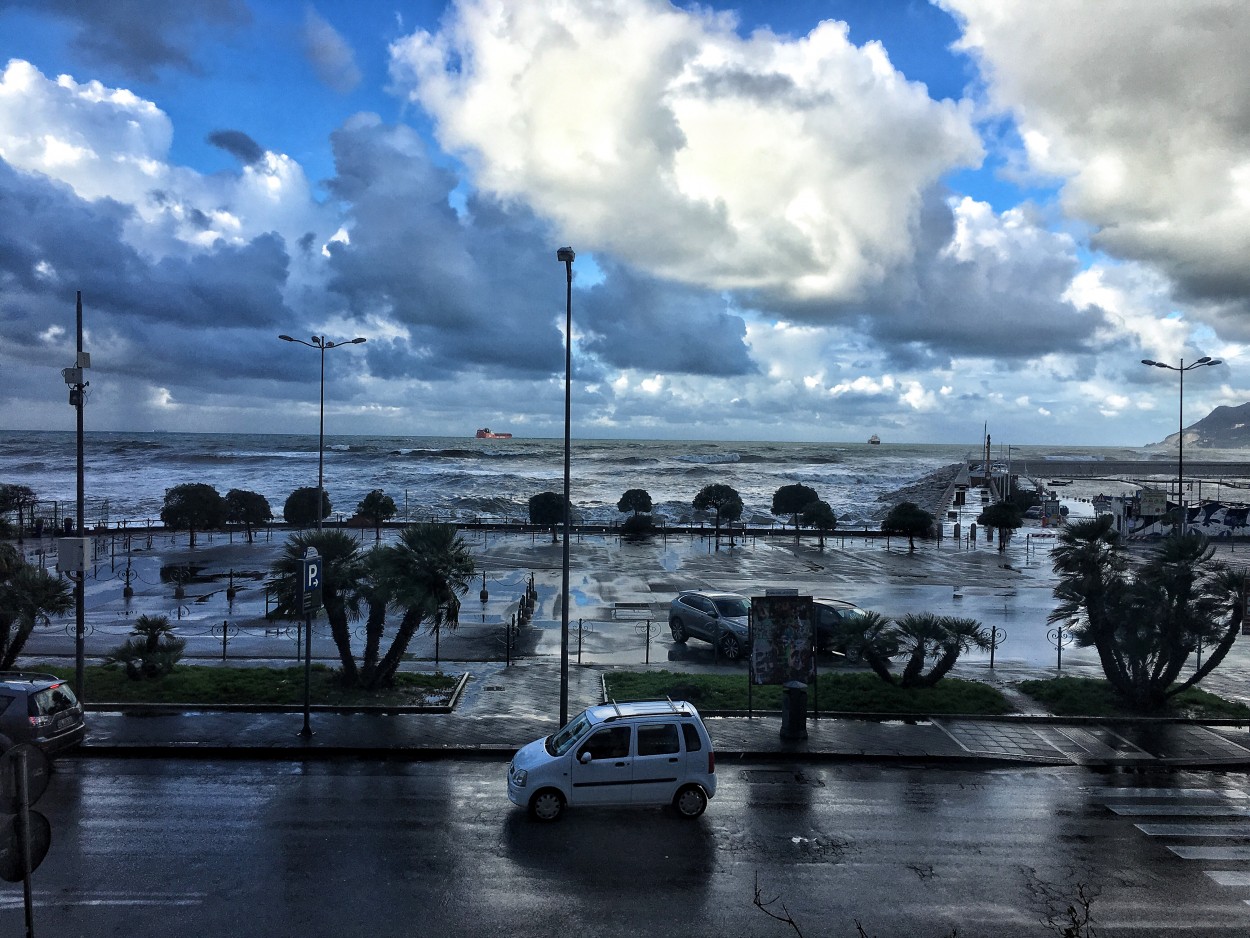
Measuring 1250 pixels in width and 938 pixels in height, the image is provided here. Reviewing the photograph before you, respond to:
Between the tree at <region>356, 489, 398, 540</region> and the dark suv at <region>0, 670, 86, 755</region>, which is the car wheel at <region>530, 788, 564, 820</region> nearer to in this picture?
the dark suv at <region>0, 670, 86, 755</region>

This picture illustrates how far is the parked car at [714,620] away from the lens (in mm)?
20734

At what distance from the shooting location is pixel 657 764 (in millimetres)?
10867

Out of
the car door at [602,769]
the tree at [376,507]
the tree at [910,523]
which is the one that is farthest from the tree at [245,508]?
the car door at [602,769]

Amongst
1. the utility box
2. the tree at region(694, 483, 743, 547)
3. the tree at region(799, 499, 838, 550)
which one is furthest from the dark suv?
the tree at region(694, 483, 743, 547)

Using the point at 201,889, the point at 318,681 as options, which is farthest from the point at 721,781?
the point at 318,681

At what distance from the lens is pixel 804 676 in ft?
50.4

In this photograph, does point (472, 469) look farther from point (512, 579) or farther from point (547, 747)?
point (547, 747)

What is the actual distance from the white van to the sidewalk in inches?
111

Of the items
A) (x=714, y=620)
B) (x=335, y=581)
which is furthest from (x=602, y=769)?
(x=714, y=620)

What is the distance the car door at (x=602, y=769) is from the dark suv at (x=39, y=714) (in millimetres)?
8232

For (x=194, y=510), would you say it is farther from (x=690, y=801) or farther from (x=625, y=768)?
(x=690, y=801)

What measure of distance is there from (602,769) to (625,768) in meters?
0.32

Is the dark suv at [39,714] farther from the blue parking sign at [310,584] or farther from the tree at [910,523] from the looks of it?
the tree at [910,523]

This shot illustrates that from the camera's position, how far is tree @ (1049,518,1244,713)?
1600 centimetres
